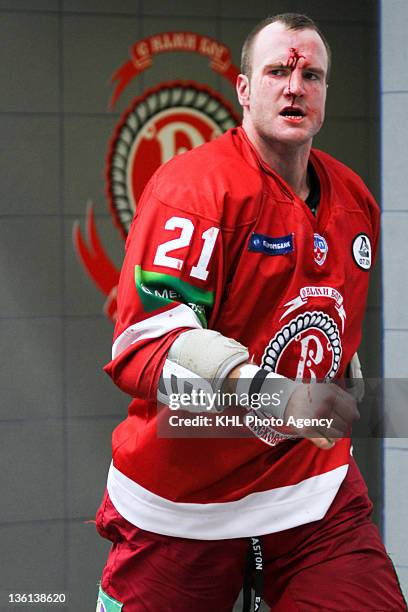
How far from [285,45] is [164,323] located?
0.68 m

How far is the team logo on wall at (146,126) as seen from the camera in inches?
148

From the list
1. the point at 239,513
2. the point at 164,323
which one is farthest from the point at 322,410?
the point at 239,513

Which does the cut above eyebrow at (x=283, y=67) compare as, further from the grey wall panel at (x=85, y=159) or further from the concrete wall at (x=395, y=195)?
the grey wall panel at (x=85, y=159)

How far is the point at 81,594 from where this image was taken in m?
3.88

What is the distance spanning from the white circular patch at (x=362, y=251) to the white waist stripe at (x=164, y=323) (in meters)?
0.49

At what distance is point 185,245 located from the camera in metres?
1.86

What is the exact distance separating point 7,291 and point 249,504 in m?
1.91

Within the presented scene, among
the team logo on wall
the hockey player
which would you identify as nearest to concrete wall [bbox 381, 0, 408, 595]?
the hockey player

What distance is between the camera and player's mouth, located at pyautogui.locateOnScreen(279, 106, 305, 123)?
2089 mm

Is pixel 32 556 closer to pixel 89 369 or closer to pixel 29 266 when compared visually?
pixel 89 369

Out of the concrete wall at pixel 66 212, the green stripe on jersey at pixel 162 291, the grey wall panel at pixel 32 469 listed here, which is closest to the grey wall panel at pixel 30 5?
the concrete wall at pixel 66 212

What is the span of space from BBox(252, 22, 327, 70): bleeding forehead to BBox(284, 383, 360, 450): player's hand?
77 cm

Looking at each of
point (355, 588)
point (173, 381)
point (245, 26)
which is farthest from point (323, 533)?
point (245, 26)

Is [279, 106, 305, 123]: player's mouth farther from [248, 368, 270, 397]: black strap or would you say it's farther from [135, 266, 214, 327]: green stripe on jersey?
[248, 368, 270, 397]: black strap
